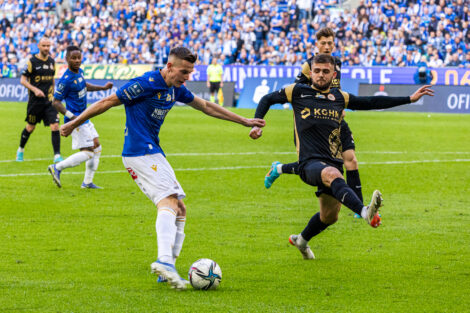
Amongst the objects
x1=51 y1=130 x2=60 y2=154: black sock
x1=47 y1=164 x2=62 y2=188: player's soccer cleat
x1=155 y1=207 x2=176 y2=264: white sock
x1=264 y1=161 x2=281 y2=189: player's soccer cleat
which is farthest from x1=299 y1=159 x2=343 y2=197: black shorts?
x1=51 y1=130 x2=60 y2=154: black sock

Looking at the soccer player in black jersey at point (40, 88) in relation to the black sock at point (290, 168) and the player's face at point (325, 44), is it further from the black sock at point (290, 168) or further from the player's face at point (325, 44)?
the black sock at point (290, 168)

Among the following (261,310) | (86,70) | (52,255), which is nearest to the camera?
(261,310)

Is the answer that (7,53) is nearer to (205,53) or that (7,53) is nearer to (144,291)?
(205,53)

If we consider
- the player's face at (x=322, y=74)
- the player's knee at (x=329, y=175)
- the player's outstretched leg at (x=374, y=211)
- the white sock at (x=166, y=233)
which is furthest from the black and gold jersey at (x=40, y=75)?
the player's outstretched leg at (x=374, y=211)

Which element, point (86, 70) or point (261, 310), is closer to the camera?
point (261, 310)

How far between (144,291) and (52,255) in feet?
6.02

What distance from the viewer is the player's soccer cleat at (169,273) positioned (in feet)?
21.0

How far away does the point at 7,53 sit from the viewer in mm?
46781

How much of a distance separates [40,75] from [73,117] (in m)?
4.29

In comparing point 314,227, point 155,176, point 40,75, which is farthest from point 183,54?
point 40,75

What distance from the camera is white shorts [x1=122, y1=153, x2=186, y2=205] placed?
6898 millimetres

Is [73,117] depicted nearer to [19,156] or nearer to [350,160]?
[19,156]

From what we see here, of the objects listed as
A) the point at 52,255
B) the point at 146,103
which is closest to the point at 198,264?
the point at 146,103

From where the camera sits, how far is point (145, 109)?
697 centimetres
